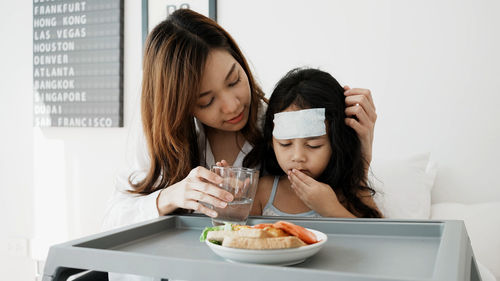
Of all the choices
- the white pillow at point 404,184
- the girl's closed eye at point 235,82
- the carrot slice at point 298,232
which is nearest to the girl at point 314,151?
the girl's closed eye at point 235,82

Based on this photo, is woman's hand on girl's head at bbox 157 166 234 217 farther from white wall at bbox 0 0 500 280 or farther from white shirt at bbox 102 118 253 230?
white wall at bbox 0 0 500 280

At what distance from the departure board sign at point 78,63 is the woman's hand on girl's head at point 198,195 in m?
1.50

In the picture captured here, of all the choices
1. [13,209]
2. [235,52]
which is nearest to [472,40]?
[235,52]

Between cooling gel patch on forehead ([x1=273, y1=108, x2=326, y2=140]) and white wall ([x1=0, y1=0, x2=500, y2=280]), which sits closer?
cooling gel patch on forehead ([x1=273, y1=108, x2=326, y2=140])

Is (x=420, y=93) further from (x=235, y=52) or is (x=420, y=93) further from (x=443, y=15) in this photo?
(x=235, y=52)

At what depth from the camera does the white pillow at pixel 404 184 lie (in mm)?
1645

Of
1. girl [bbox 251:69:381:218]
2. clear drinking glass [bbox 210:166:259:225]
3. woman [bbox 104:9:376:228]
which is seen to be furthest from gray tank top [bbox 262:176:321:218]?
clear drinking glass [bbox 210:166:259:225]

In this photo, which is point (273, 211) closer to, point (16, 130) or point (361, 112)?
point (361, 112)

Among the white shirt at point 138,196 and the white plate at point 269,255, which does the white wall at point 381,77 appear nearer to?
the white shirt at point 138,196

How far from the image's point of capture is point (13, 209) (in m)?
2.77

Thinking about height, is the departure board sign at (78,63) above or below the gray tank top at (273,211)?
above

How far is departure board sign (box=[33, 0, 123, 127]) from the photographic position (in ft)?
8.10

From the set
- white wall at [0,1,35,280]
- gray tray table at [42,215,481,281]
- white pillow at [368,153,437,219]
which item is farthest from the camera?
white wall at [0,1,35,280]

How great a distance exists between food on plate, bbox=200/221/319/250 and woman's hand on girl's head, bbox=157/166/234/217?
7.7 inches
